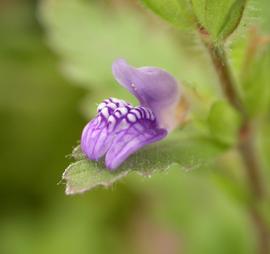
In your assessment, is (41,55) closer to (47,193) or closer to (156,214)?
(47,193)

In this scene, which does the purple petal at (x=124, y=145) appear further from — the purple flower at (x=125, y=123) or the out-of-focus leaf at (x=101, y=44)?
the out-of-focus leaf at (x=101, y=44)

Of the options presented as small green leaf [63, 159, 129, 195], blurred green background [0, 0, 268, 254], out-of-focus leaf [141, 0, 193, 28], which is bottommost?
small green leaf [63, 159, 129, 195]

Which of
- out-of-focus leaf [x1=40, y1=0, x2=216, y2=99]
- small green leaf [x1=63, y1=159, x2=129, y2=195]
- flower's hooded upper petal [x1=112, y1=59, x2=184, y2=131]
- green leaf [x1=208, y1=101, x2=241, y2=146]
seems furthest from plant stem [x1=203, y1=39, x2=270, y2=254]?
out-of-focus leaf [x1=40, y1=0, x2=216, y2=99]

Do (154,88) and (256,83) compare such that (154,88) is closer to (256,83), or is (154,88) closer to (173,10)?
(173,10)

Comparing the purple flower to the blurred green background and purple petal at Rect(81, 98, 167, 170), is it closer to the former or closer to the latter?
purple petal at Rect(81, 98, 167, 170)

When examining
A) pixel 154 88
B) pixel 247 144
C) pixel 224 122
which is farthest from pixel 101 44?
pixel 154 88

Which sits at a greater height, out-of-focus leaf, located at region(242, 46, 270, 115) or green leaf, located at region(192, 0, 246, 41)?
out-of-focus leaf, located at region(242, 46, 270, 115)

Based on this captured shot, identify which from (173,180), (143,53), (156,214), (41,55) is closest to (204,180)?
(173,180)
